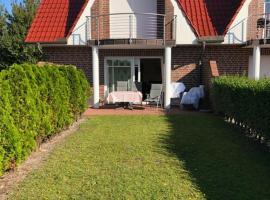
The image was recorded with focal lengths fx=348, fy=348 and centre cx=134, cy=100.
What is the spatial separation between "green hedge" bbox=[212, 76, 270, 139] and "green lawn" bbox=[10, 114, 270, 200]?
46 centimetres

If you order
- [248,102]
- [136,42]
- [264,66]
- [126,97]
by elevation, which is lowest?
[126,97]

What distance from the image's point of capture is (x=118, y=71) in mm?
18281

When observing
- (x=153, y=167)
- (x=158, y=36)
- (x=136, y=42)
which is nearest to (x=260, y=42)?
(x=158, y=36)

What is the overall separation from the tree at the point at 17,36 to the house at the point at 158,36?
572cm

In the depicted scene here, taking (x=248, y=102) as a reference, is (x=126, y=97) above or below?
below

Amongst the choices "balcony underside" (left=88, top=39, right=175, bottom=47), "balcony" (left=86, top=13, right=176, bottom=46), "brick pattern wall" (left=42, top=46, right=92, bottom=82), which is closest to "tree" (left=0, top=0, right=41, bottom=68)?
"brick pattern wall" (left=42, top=46, right=92, bottom=82)

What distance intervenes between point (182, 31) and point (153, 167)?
11161mm

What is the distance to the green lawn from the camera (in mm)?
5348

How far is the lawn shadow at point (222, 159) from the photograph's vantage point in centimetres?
546

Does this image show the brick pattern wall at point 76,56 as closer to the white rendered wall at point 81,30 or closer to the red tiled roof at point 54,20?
the red tiled roof at point 54,20

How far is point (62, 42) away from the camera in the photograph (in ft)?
55.6

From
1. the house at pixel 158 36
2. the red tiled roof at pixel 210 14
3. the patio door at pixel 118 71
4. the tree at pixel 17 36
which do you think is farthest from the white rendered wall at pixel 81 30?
the tree at pixel 17 36

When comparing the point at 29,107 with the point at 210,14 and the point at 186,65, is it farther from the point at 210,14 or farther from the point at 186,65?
the point at 210,14

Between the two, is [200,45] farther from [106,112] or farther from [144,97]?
[106,112]
